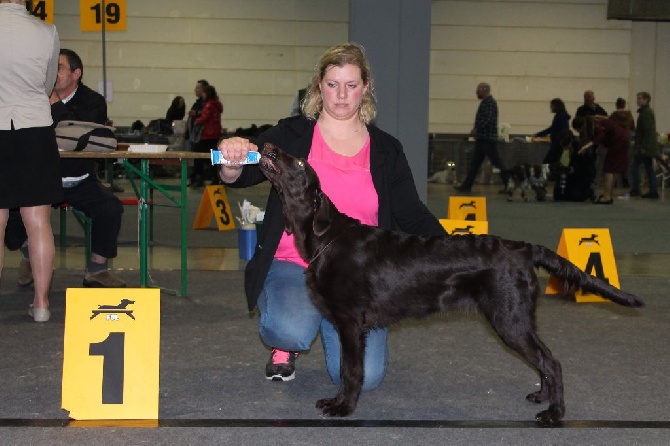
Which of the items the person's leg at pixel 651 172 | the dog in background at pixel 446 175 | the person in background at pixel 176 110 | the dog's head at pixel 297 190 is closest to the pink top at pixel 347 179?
the dog's head at pixel 297 190

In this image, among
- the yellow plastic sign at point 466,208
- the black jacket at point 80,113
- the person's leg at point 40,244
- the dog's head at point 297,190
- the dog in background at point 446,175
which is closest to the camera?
the dog's head at point 297,190

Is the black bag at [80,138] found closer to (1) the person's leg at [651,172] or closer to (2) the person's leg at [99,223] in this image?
(2) the person's leg at [99,223]

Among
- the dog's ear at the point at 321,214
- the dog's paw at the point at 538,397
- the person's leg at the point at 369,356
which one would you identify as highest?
the dog's ear at the point at 321,214

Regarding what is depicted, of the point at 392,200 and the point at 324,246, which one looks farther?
the point at 392,200

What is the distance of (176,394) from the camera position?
11.7 ft

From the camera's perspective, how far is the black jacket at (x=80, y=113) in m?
5.40

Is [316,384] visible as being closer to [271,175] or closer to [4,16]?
[271,175]

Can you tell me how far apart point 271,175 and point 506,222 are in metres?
7.10

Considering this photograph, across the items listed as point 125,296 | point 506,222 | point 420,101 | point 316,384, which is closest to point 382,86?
point 420,101

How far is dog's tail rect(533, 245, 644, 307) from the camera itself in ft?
10.6

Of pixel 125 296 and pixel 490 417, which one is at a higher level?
pixel 125 296

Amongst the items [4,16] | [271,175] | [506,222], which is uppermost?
[4,16]

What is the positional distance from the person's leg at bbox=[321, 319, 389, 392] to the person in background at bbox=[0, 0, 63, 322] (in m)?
1.60

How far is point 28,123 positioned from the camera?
4.41 meters
